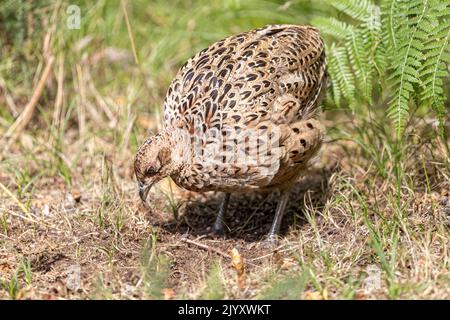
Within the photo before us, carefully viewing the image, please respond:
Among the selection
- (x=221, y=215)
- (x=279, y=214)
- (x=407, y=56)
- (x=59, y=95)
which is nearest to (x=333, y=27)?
(x=407, y=56)

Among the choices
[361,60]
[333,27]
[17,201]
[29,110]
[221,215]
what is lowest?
[221,215]

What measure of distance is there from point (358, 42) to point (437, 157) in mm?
1311

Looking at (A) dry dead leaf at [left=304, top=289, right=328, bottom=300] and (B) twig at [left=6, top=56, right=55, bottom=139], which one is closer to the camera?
(A) dry dead leaf at [left=304, top=289, right=328, bottom=300]

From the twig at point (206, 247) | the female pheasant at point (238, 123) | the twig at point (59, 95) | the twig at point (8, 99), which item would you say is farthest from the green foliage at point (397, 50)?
the twig at point (8, 99)

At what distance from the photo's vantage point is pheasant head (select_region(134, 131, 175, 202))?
18.2 ft

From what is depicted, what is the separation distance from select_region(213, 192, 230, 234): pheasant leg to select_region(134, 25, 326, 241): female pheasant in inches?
19.9

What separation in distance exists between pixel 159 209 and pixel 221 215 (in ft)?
2.03

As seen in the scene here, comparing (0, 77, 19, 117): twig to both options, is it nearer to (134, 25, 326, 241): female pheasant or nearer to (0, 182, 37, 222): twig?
(0, 182, 37, 222): twig

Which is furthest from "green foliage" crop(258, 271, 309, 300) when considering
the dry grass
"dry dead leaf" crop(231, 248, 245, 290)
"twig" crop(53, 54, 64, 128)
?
"twig" crop(53, 54, 64, 128)

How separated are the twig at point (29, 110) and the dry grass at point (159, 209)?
0.11 meters

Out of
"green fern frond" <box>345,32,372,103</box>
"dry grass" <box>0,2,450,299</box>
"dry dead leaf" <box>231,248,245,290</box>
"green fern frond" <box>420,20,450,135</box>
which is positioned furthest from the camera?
"green fern frond" <box>345,32,372,103</box>

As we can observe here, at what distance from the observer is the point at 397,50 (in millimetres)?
5785

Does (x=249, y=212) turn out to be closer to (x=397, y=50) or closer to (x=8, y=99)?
(x=397, y=50)

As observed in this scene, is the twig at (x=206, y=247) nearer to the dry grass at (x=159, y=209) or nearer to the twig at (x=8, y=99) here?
the dry grass at (x=159, y=209)
